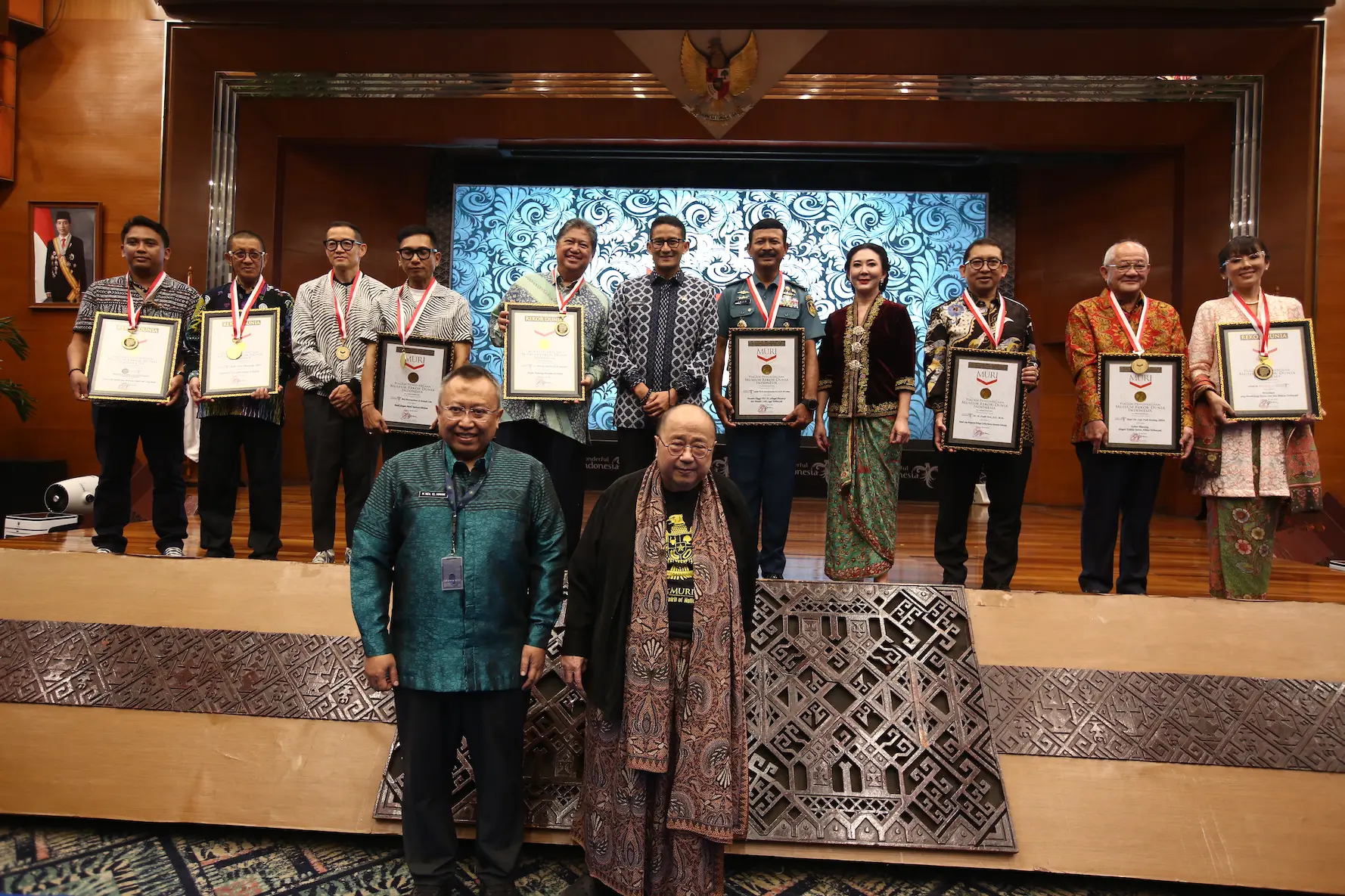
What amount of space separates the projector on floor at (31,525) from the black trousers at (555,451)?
3580mm

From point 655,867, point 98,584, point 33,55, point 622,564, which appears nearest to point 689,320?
point 622,564

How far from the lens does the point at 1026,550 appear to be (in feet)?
18.1

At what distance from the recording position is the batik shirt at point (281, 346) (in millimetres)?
3762

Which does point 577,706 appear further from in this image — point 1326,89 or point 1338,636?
point 1326,89

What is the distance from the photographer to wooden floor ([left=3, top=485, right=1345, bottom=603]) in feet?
14.2

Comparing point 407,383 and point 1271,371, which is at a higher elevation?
point 1271,371

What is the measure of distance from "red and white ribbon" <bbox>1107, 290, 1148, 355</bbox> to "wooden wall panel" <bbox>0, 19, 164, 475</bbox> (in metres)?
5.85

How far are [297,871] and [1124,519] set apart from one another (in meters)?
3.22

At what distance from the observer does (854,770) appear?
2.75 m

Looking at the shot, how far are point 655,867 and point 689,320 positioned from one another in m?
2.04

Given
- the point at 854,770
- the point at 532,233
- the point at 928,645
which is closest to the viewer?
the point at 854,770

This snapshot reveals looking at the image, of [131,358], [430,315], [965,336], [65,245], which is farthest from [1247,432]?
[65,245]

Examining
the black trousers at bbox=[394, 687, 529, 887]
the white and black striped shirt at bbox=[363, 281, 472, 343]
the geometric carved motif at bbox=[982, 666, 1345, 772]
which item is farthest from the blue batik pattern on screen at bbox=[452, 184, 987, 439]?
the black trousers at bbox=[394, 687, 529, 887]

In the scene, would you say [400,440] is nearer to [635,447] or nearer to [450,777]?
[635,447]
